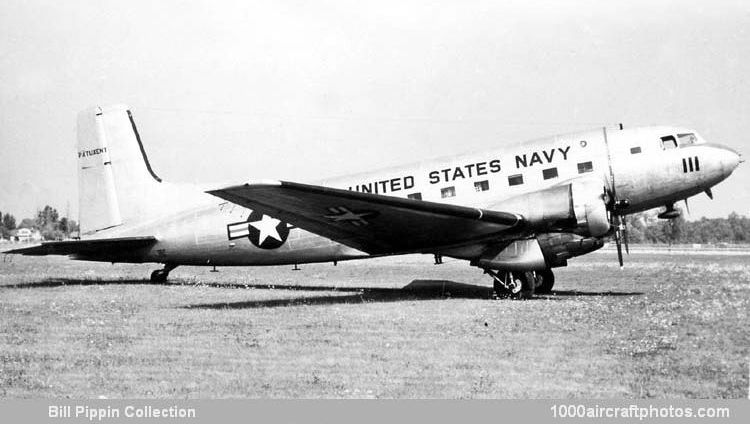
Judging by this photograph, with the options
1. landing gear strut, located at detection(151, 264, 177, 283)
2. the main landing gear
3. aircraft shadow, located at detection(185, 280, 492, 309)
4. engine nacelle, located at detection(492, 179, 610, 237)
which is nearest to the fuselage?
engine nacelle, located at detection(492, 179, 610, 237)

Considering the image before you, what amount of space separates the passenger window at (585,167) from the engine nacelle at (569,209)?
585 millimetres

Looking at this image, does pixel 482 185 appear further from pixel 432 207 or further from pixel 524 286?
pixel 432 207

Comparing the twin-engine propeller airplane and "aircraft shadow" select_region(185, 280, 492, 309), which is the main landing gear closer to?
the twin-engine propeller airplane

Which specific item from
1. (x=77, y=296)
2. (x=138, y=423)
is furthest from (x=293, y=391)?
(x=77, y=296)

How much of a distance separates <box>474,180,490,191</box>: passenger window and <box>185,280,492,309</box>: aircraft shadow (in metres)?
2.18

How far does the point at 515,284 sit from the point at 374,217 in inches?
123

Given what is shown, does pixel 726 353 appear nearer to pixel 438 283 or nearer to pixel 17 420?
pixel 17 420

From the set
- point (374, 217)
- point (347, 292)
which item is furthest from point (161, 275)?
point (374, 217)

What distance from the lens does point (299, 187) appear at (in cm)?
962

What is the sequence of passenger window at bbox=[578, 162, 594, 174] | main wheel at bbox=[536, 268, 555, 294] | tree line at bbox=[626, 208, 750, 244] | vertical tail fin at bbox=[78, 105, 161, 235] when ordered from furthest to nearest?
tree line at bbox=[626, 208, 750, 244] → vertical tail fin at bbox=[78, 105, 161, 235] → main wheel at bbox=[536, 268, 555, 294] → passenger window at bbox=[578, 162, 594, 174]

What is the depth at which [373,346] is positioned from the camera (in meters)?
7.47

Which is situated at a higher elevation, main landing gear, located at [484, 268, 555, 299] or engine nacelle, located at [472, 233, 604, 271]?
engine nacelle, located at [472, 233, 604, 271]

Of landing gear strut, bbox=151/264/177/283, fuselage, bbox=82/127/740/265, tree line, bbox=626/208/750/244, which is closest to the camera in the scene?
fuselage, bbox=82/127/740/265

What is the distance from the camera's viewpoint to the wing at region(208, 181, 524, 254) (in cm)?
1003
